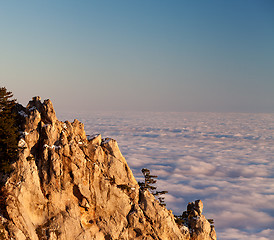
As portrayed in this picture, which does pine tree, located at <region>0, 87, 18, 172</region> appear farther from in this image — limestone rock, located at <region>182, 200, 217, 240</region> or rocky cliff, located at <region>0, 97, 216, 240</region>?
limestone rock, located at <region>182, 200, 217, 240</region>

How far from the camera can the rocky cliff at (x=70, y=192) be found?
117 ft

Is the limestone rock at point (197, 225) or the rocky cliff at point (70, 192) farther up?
the rocky cliff at point (70, 192)

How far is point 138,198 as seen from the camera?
4631 cm

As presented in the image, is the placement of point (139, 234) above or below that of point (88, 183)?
below

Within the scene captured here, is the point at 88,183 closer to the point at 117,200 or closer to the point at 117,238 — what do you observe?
the point at 117,200

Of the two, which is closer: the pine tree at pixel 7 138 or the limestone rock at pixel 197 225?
the pine tree at pixel 7 138

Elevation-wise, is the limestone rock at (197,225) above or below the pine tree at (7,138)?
below

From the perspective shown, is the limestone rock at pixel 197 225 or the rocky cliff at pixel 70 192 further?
the limestone rock at pixel 197 225

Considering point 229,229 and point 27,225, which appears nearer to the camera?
point 27,225

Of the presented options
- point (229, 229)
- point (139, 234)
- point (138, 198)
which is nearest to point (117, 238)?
point (139, 234)

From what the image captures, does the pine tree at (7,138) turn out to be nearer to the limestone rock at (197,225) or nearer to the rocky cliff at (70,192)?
the rocky cliff at (70,192)

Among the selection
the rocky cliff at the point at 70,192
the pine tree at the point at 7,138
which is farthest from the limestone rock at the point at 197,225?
the pine tree at the point at 7,138

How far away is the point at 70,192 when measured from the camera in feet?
130

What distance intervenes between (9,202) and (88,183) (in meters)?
11.2
